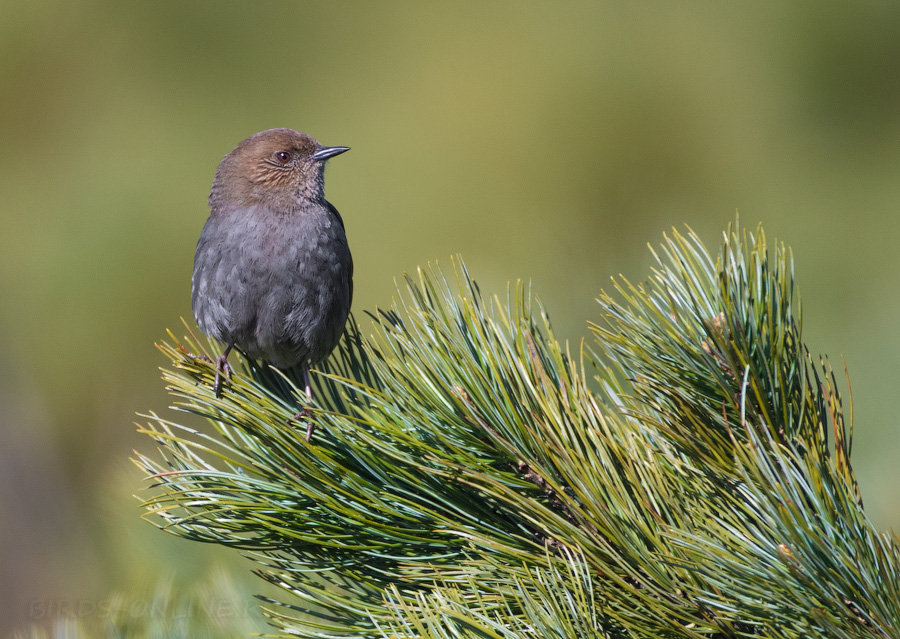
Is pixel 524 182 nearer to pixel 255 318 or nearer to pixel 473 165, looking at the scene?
pixel 473 165

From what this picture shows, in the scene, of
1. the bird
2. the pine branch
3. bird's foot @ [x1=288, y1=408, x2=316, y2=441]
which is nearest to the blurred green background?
the bird

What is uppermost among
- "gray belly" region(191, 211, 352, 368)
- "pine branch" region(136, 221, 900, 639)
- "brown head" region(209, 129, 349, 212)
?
"brown head" region(209, 129, 349, 212)

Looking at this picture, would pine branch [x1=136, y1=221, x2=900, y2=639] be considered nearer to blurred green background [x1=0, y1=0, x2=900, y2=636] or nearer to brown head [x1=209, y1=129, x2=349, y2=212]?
blurred green background [x1=0, y1=0, x2=900, y2=636]

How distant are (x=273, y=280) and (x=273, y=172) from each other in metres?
0.63

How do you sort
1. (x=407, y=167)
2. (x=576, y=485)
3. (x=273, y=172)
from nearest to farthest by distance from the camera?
(x=576, y=485), (x=273, y=172), (x=407, y=167)

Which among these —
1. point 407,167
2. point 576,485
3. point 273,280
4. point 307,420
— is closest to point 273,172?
point 273,280

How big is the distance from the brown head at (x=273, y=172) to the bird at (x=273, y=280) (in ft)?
0.08

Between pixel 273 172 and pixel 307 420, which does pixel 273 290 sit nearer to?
pixel 273 172

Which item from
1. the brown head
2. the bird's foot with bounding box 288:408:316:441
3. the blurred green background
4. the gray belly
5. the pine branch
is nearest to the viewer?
the pine branch

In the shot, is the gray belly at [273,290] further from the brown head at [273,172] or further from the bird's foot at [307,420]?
the bird's foot at [307,420]

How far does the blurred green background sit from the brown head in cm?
81

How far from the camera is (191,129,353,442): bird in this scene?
8.89 ft

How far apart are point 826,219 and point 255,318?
135 inches

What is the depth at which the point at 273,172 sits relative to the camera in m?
3.14
